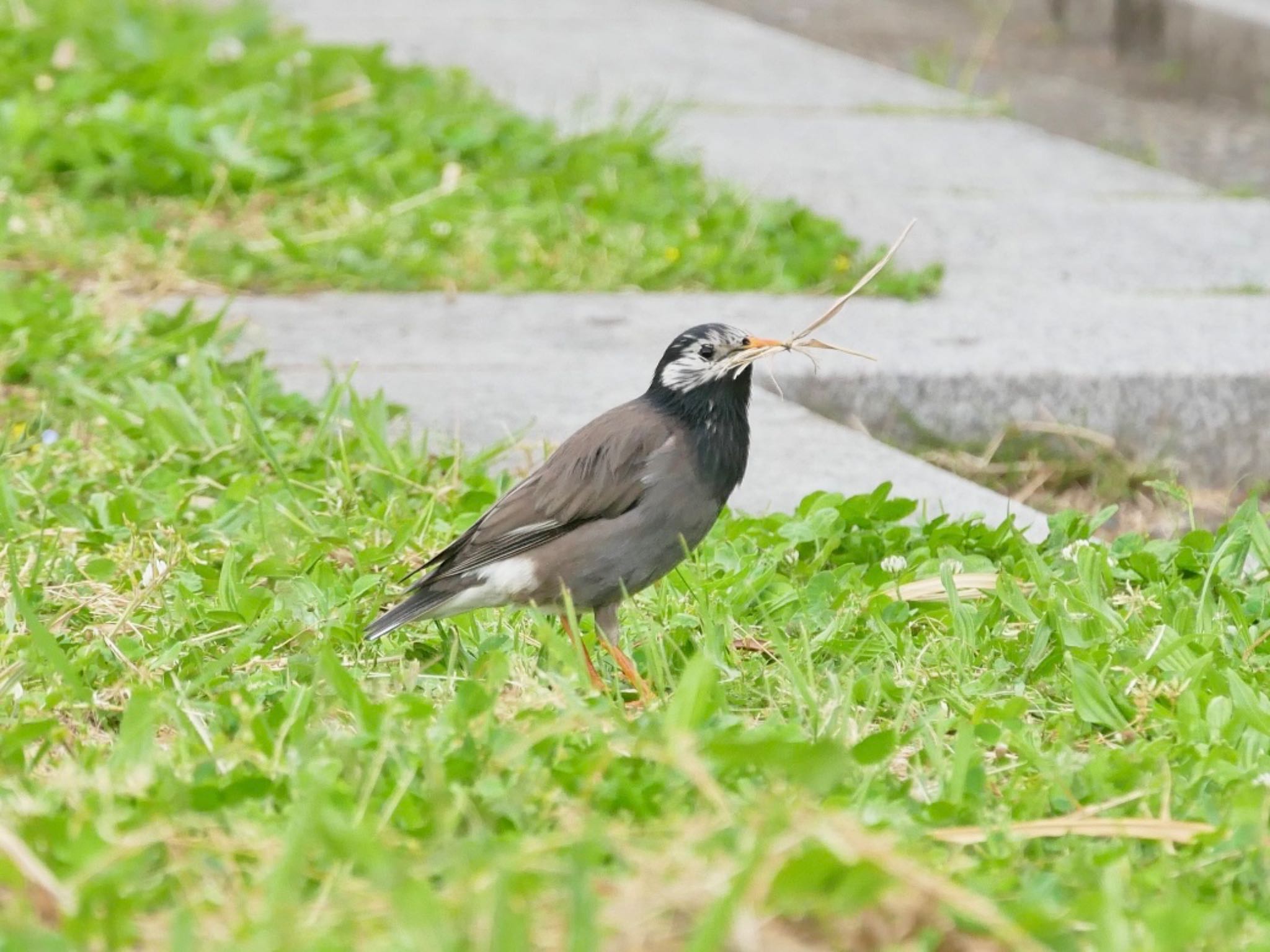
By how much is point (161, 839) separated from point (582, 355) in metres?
3.19

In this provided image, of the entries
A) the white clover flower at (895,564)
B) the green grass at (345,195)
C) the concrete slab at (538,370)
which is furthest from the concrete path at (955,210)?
the white clover flower at (895,564)

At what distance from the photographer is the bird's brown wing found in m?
3.78

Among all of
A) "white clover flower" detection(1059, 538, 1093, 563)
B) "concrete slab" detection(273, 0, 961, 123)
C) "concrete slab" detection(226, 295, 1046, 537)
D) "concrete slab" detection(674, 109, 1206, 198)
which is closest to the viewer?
"white clover flower" detection(1059, 538, 1093, 563)

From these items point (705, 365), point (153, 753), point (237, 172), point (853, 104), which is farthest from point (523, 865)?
point (853, 104)

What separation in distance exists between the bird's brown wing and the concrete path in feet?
5.27

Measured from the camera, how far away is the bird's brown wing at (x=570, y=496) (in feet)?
12.4

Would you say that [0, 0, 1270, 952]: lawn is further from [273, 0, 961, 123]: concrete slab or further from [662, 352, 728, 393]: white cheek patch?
[273, 0, 961, 123]: concrete slab

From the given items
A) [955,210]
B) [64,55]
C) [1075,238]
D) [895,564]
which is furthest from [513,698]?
[64,55]

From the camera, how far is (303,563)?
13.1 ft

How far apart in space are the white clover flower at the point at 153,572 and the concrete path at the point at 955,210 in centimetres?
200

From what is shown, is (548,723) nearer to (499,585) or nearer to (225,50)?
(499,585)

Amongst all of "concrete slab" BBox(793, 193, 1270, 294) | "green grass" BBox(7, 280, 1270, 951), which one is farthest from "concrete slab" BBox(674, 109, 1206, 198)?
"green grass" BBox(7, 280, 1270, 951)

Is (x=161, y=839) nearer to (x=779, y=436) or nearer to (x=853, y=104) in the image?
(x=779, y=436)

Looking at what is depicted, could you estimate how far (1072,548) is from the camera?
4.15 m
